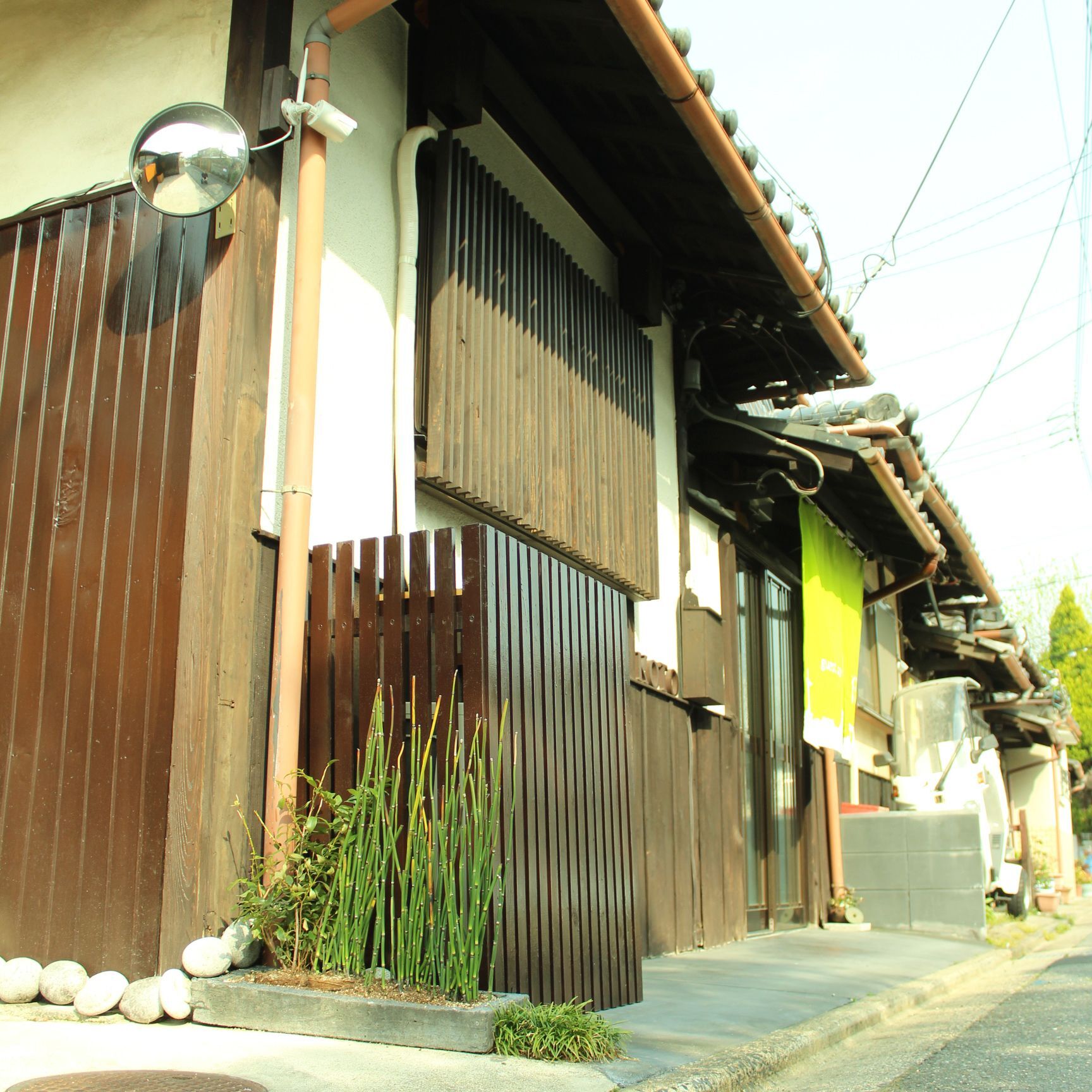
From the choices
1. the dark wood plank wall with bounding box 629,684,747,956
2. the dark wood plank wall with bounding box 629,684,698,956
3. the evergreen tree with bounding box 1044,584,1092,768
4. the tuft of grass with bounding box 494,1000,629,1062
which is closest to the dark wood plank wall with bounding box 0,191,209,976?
the tuft of grass with bounding box 494,1000,629,1062

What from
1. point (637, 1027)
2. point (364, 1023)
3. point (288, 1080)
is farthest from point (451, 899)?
point (637, 1027)

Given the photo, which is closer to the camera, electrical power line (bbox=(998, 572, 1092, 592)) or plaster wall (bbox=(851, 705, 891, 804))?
plaster wall (bbox=(851, 705, 891, 804))

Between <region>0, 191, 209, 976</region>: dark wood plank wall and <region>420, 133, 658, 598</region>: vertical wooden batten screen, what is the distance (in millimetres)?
1483

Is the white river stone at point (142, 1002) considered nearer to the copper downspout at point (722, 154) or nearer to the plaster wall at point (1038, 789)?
the copper downspout at point (722, 154)

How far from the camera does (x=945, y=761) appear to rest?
1397 centimetres

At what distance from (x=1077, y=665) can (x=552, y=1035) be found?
3846 cm

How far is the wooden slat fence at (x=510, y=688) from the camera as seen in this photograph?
445 cm

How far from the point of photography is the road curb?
148 inches

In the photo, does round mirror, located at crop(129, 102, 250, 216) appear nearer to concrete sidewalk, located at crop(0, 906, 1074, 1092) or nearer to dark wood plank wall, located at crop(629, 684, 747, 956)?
concrete sidewalk, located at crop(0, 906, 1074, 1092)

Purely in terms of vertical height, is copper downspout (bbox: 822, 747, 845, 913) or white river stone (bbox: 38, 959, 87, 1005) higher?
copper downspout (bbox: 822, 747, 845, 913)

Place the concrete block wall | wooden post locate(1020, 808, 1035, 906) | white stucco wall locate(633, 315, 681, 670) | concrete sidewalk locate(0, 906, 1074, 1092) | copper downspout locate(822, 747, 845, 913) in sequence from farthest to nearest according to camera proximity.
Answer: wooden post locate(1020, 808, 1035, 906) → copper downspout locate(822, 747, 845, 913) → the concrete block wall → white stucco wall locate(633, 315, 681, 670) → concrete sidewalk locate(0, 906, 1074, 1092)

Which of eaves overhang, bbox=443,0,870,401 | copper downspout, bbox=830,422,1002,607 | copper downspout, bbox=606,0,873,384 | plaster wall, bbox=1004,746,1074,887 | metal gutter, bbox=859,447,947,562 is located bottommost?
plaster wall, bbox=1004,746,1074,887

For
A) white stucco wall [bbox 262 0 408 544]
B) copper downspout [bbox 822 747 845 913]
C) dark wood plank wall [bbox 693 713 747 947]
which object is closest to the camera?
white stucco wall [bbox 262 0 408 544]

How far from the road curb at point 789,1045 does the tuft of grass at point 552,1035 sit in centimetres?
24
